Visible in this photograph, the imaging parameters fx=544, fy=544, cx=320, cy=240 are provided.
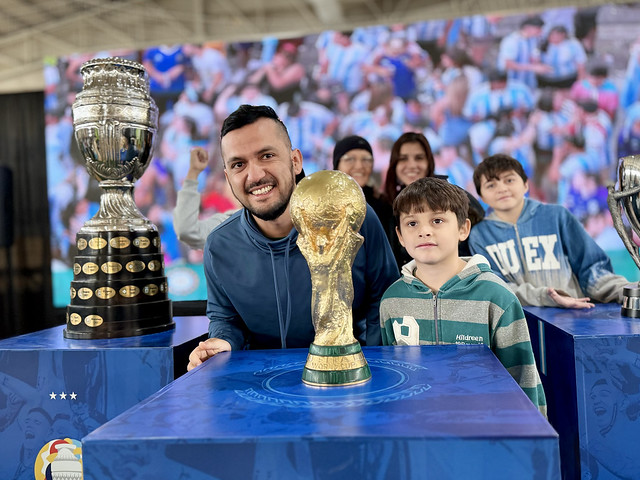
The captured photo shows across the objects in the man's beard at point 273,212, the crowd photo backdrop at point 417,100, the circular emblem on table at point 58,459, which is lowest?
the circular emblem on table at point 58,459

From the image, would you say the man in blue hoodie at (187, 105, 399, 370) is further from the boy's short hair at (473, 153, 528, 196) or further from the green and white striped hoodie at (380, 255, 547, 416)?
the boy's short hair at (473, 153, 528, 196)

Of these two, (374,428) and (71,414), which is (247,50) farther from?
(374,428)

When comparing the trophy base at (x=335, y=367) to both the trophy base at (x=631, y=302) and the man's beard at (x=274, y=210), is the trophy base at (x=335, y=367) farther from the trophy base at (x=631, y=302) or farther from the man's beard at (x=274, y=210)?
the trophy base at (x=631, y=302)

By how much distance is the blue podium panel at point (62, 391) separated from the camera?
136 cm

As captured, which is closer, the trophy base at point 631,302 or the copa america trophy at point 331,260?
the copa america trophy at point 331,260

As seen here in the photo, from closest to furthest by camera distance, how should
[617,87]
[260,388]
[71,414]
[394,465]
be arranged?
[394,465]
[260,388]
[71,414]
[617,87]

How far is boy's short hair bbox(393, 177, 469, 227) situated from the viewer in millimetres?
1421

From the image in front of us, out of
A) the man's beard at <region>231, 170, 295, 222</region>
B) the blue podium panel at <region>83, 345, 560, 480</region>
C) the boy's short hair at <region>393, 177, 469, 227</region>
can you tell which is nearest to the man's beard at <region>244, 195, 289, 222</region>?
the man's beard at <region>231, 170, 295, 222</region>

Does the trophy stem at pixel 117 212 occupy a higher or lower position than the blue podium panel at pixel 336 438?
higher

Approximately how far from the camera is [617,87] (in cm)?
441

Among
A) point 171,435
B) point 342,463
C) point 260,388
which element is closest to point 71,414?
point 260,388

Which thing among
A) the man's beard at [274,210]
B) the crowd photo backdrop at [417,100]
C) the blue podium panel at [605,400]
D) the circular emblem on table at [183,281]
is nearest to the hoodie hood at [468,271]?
the blue podium panel at [605,400]

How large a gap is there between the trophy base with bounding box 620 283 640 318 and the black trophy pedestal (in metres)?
1.39

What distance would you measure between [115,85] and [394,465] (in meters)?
1.44
